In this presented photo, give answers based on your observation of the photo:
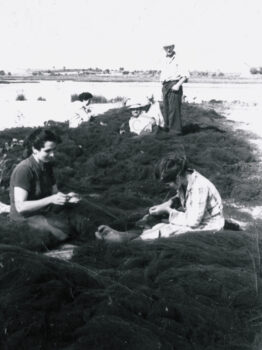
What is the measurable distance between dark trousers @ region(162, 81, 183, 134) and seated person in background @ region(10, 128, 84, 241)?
5558 millimetres

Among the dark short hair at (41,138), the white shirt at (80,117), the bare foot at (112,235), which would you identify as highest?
the dark short hair at (41,138)

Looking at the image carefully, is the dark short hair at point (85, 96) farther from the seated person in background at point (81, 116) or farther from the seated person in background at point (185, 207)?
the seated person in background at point (185, 207)

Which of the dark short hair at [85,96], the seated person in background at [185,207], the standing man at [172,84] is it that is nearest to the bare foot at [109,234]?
the seated person in background at [185,207]

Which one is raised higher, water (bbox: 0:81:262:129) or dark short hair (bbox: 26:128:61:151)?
dark short hair (bbox: 26:128:61:151)

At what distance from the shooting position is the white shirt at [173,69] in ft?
34.0

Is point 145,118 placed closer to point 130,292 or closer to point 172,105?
point 172,105

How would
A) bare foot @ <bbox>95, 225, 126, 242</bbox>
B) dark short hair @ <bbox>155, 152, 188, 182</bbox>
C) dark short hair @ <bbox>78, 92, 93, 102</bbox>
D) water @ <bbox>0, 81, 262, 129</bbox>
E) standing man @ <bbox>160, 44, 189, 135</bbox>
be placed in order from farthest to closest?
water @ <bbox>0, 81, 262, 129</bbox>, dark short hair @ <bbox>78, 92, 93, 102</bbox>, standing man @ <bbox>160, 44, 189, 135</bbox>, bare foot @ <bbox>95, 225, 126, 242</bbox>, dark short hair @ <bbox>155, 152, 188, 182</bbox>

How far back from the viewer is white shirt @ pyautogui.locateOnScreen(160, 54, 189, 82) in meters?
10.4

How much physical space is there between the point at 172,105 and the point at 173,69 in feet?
2.49

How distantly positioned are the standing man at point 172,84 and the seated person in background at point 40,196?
5.47m

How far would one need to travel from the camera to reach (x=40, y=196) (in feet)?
17.7

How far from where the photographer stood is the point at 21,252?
3.88 metres

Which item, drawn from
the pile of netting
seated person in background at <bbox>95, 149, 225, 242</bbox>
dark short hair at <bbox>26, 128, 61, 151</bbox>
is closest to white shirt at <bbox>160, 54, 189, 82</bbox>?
seated person in background at <bbox>95, 149, 225, 242</bbox>

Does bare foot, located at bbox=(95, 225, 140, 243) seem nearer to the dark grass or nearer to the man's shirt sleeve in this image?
the dark grass
